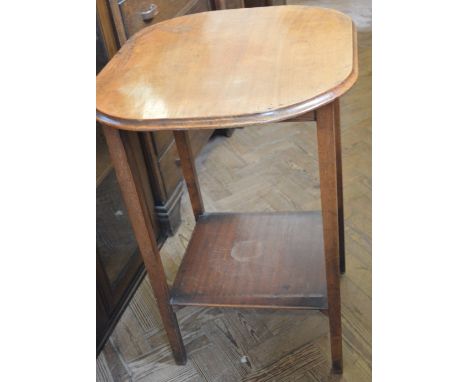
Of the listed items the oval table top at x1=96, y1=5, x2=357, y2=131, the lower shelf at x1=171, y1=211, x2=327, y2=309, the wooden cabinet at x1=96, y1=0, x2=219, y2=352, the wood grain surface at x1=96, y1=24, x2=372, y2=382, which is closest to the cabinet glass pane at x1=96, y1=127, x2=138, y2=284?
the wooden cabinet at x1=96, y1=0, x2=219, y2=352

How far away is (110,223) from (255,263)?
407mm

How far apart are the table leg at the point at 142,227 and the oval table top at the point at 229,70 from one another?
88mm

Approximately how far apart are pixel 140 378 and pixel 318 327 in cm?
44

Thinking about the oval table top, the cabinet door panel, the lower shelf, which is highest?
the oval table top

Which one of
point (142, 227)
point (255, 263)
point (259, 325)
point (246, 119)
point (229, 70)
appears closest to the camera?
point (246, 119)

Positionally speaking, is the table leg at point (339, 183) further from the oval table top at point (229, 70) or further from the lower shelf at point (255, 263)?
the oval table top at point (229, 70)

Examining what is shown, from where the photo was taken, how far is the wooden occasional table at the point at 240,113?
800 mm

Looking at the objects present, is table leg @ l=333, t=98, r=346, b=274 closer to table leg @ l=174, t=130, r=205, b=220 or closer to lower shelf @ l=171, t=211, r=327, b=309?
lower shelf @ l=171, t=211, r=327, b=309

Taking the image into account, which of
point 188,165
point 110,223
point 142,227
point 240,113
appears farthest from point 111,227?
point 240,113

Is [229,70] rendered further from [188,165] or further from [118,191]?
[118,191]

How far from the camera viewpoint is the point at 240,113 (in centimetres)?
76

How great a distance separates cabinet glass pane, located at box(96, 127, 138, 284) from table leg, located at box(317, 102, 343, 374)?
58 cm

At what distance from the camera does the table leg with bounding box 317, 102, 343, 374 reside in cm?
83

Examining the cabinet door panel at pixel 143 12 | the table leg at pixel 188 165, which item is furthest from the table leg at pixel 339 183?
the cabinet door panel at pixel 143 12
